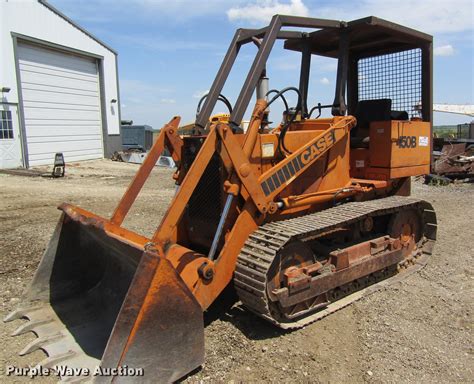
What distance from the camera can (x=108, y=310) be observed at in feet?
12.8

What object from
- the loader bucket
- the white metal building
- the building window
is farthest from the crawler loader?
the white metal building

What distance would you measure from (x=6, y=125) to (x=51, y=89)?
9.93ft

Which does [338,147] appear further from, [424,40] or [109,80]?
[109,80]

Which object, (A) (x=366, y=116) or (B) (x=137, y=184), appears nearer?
(B) (x=137, y=184)

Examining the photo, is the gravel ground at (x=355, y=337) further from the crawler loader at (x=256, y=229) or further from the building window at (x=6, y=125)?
the building window at (x=6, y=125)

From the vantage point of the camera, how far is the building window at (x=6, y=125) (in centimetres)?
1539

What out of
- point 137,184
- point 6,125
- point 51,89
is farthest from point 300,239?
point 51,89

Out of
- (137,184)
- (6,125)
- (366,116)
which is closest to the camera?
(137,184)

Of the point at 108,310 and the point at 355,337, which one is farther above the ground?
the point at 108,310

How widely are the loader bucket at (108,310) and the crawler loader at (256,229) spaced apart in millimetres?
10

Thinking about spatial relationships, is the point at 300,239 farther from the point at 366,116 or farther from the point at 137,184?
the point at 366,116

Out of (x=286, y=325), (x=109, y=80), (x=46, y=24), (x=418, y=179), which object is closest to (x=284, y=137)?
(x=286, y=325)

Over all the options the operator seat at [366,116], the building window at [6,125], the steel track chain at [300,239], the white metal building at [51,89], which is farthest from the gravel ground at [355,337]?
the white metal building at [51,89]

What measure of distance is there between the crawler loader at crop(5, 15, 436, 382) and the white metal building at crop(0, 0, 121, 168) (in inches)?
528
